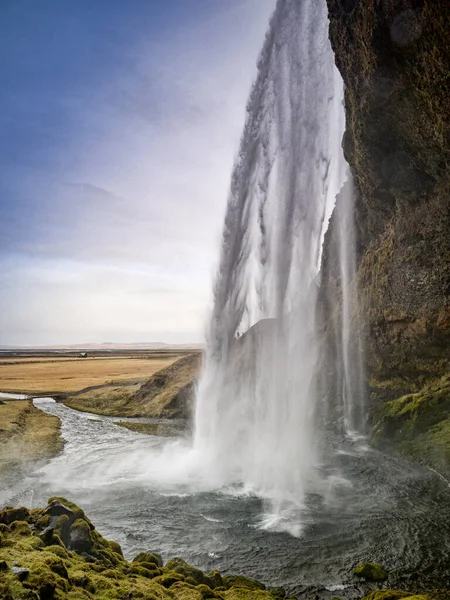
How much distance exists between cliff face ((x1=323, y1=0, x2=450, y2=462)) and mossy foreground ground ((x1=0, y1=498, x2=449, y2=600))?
20048 millimetres

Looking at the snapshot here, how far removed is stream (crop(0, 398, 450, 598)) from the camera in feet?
47.0

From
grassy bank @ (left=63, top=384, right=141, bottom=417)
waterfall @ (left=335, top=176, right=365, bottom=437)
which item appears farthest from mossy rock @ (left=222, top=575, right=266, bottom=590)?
grassy bank @ (left=63, top=384, right=141, bottom=417)

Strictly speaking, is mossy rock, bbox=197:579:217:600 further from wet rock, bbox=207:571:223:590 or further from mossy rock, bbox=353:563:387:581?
mossy rock, bbox=353:563:387:581

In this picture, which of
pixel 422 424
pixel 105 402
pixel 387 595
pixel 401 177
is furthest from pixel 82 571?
pixel 105 402

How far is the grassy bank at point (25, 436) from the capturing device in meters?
29.1

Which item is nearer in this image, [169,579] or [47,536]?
[169,579]

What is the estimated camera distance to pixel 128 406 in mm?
54906

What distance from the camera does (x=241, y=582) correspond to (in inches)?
515

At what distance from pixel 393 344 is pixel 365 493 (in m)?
16.6

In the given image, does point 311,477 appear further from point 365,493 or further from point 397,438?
point 397,438

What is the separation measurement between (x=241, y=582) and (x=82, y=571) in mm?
5090

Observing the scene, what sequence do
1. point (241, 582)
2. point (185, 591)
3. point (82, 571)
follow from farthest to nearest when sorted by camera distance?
point (241, 582) < point (185, 591) < point (82, 571)

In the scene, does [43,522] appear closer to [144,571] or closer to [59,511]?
[59,511]

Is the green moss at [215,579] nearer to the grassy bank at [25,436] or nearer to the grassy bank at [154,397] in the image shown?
the grassy bank at [25,436]
